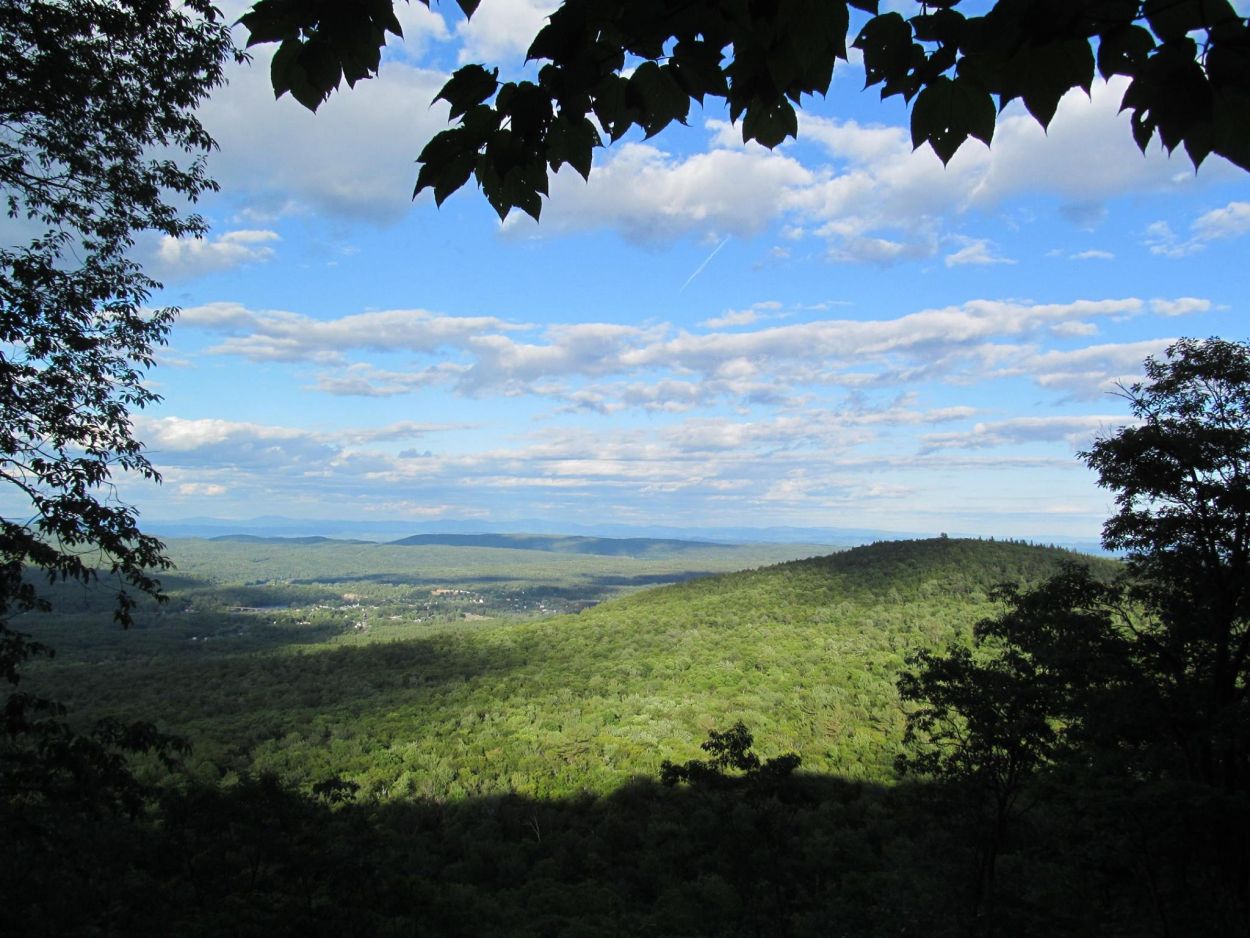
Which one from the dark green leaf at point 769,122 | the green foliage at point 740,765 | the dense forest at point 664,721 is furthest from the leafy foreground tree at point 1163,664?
the dark green leaf at point 769,122

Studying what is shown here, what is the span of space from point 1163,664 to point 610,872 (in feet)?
52.6

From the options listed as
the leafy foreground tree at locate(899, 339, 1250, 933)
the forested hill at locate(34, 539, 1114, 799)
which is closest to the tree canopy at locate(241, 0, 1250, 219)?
the leafy foreground tree at locate(899, 339, 1250, 933)

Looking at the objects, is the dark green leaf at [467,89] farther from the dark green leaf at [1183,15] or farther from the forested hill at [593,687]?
the forested hill at [593,687]

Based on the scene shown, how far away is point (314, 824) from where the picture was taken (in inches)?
587

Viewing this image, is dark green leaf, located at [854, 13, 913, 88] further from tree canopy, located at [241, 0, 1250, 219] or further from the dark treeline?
the dark treeline

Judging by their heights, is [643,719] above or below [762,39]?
below

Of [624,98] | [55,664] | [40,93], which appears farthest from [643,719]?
[55,664]

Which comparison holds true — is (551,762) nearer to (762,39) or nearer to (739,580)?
(762,39)

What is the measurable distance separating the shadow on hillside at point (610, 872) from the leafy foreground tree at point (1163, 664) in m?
0.35

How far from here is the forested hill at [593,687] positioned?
96.5 ft

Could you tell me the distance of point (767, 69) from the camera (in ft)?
5.40

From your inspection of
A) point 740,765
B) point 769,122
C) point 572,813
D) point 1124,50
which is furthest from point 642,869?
point 1124,50

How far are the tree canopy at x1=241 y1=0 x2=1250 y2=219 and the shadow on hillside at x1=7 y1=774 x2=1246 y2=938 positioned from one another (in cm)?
894

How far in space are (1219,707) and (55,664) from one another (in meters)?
83.3
